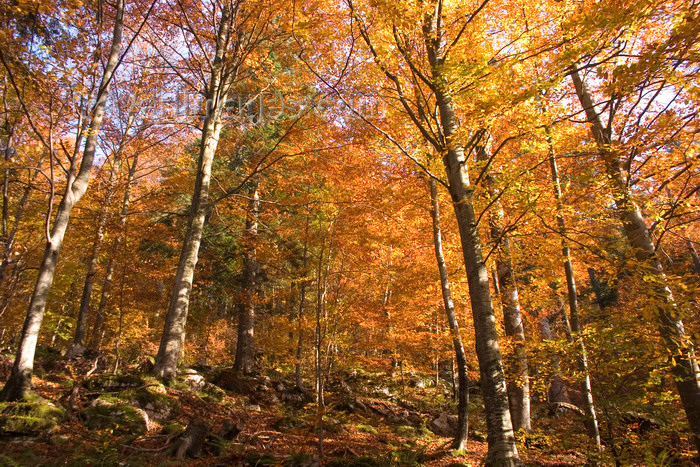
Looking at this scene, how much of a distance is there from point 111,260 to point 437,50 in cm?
1221

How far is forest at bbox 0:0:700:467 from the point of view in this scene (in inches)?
170

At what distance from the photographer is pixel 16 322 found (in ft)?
53.8

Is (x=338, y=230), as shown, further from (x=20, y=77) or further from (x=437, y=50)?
(x=20, y=77)

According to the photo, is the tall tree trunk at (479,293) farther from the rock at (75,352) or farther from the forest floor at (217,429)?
the rock at (75,352)

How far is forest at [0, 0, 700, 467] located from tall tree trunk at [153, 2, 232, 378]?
0.05m

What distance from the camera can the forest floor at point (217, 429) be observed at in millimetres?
3955

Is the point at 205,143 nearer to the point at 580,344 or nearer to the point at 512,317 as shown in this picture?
the point at 512,317

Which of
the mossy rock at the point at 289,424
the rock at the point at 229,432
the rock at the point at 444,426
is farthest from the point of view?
the rock at the point at 444,426

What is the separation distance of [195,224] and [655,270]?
8720 millimetres

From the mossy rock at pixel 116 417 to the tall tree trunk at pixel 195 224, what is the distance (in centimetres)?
206

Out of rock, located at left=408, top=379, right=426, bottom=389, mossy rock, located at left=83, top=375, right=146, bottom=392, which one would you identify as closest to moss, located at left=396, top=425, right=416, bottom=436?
mossy rock, located at left=83, top=375, right=146, bottom=392

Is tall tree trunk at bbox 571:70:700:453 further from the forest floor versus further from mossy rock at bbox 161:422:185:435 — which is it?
mossy rock at bbox 161:422:185:435

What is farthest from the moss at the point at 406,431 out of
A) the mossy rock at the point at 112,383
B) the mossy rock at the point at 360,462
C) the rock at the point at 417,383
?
the rock at the point at 417,383

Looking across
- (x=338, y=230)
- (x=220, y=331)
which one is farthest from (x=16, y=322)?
(x=338, y=230)
